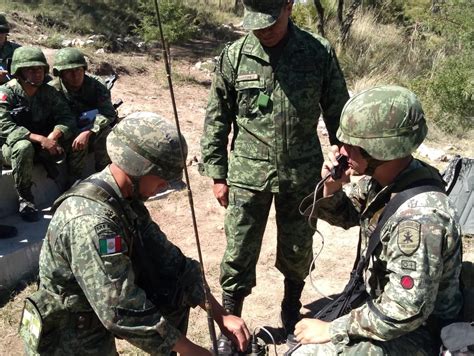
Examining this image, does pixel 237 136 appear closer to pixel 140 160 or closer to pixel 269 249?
pixel 140 160

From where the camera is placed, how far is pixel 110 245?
2.20 metres

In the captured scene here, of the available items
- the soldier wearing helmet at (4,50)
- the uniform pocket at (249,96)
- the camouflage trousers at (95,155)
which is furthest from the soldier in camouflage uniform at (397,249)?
the soldier wearing helmet at (4,50)

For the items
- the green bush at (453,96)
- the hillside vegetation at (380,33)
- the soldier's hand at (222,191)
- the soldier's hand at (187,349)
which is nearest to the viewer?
the soldier's hand at (187,349)

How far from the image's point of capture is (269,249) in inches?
211

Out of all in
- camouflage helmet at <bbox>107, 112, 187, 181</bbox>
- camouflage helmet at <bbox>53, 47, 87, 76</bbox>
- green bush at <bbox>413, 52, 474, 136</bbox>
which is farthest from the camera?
green bush at <bbox>413, 52, 474, 136</bbox>

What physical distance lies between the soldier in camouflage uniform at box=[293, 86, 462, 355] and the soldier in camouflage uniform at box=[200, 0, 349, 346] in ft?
3.06

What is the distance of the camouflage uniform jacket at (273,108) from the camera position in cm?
343

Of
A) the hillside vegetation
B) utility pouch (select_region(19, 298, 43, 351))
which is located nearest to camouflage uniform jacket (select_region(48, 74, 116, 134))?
utility pouch (select_region(19, 298, 43, 351))

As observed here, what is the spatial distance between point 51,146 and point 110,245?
3.45 metres

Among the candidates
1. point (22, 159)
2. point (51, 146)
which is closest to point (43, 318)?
point (22, 159)

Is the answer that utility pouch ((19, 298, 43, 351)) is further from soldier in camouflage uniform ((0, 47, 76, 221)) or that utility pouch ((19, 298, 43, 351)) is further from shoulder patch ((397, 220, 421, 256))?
soldier in camouflage uniform ((0, 47, 76, 221))

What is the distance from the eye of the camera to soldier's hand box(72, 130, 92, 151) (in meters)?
5.71

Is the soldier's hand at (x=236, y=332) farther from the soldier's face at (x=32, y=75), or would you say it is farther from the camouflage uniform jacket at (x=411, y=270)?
the soldier's face at (x=32, y=75)

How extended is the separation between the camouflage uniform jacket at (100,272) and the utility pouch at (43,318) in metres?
0.03
